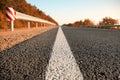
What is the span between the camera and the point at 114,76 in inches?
89.4

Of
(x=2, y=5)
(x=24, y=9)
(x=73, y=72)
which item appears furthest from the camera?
(x=24, y=9)

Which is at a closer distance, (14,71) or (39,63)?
(14,71)

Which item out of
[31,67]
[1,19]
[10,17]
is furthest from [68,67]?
[1,19]

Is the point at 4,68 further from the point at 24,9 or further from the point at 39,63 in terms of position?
the point at 24,9

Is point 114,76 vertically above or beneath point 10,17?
beneath

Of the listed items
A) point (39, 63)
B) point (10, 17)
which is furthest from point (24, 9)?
point (39, 63)

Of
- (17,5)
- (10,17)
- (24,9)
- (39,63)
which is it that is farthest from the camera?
(24,9)

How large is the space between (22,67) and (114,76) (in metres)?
1.14

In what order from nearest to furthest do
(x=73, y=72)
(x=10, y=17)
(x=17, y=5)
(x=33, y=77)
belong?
(x=33, y=77) → (x=73, y=72) → (x=10, y=17) → (x=17, y=5)

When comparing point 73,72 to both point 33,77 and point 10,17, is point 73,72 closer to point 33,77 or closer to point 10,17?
point 33,77

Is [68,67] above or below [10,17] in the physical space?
below

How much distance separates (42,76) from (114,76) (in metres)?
0.77

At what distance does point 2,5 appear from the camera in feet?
104

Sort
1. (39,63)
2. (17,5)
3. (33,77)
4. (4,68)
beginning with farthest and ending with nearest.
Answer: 1. (17,5)
2. (39,63)
3. (4,68)
4. (33,77)
